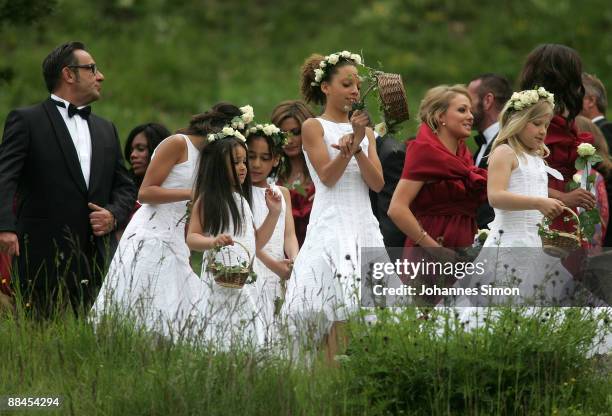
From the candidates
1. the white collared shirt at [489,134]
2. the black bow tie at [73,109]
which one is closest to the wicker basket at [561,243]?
the white collared shirt at [489,134]

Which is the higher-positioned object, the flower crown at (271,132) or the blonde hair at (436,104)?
the blonde hair at (436,104)

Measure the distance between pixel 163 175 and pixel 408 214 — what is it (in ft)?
6.09

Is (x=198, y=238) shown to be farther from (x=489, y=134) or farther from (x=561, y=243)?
(x=489, y=134)

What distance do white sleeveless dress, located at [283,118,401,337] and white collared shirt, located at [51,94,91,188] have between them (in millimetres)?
1717

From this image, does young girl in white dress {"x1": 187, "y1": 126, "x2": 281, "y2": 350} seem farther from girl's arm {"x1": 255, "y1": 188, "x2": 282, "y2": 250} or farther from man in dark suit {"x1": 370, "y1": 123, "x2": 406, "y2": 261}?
man in dark suit {"x1": 370, "y1": 123, "x2": 406, "y2": 261}

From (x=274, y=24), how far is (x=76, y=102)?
15303 mm

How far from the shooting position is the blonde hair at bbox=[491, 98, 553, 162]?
8.32 m

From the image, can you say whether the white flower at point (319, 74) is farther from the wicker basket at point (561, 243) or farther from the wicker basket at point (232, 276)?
the wicker basket at point (561, 243)

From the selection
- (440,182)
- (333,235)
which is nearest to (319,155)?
(333,235)

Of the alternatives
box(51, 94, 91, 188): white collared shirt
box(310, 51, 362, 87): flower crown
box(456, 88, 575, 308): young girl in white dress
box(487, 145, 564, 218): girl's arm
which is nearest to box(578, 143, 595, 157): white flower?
box(456, 88, 575, 308): young girl in white dress

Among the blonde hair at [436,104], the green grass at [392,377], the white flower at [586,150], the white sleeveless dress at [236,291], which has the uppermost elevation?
the blonde hair at [436,104]

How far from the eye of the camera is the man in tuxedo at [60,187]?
898 cm

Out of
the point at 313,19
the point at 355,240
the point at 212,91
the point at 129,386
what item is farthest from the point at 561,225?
the point at 313,19

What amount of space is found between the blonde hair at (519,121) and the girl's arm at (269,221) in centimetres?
166
